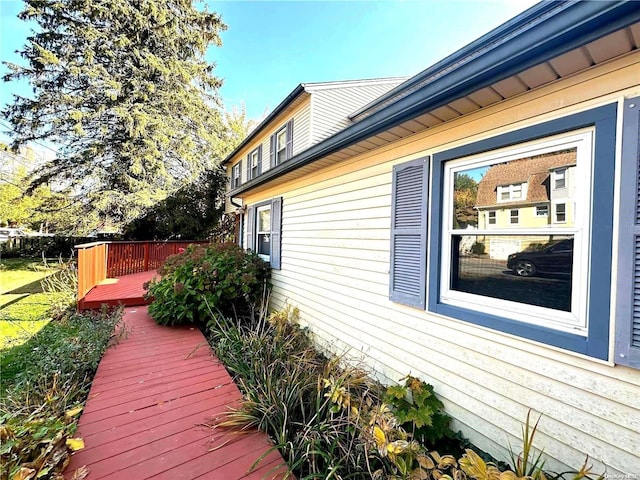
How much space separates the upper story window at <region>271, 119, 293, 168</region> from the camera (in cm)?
926

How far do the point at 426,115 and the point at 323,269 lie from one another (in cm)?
261

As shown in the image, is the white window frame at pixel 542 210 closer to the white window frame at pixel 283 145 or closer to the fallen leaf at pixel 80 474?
the fallen leaf at pixel 80 474

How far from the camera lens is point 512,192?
2166 mm

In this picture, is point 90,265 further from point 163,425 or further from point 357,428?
point 357,428

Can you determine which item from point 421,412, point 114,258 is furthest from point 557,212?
point 114,258

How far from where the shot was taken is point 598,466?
167cm

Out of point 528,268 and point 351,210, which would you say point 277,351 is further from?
point 528,268

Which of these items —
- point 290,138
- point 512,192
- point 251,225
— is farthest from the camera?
point 290,138

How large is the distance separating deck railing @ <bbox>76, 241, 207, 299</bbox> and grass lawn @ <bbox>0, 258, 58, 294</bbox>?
1262 mm

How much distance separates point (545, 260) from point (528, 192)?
1.56 ft

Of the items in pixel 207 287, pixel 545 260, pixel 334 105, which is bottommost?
→ pixel 207 287

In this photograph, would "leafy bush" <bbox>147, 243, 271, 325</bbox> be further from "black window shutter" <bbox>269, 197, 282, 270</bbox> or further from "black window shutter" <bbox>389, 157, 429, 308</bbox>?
"black window shutter" <bbox>389, 157, 429, 308</bbox>

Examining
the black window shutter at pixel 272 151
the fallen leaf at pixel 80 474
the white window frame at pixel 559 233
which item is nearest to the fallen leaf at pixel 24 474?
the fallen leaf at pixel 80 474

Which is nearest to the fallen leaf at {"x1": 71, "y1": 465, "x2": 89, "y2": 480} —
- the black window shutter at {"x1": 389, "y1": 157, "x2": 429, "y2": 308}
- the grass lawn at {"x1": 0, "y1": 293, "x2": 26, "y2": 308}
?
the black window shutter at {"x1": 389, "y1": 157, "x2": 429, "y2": 308}
